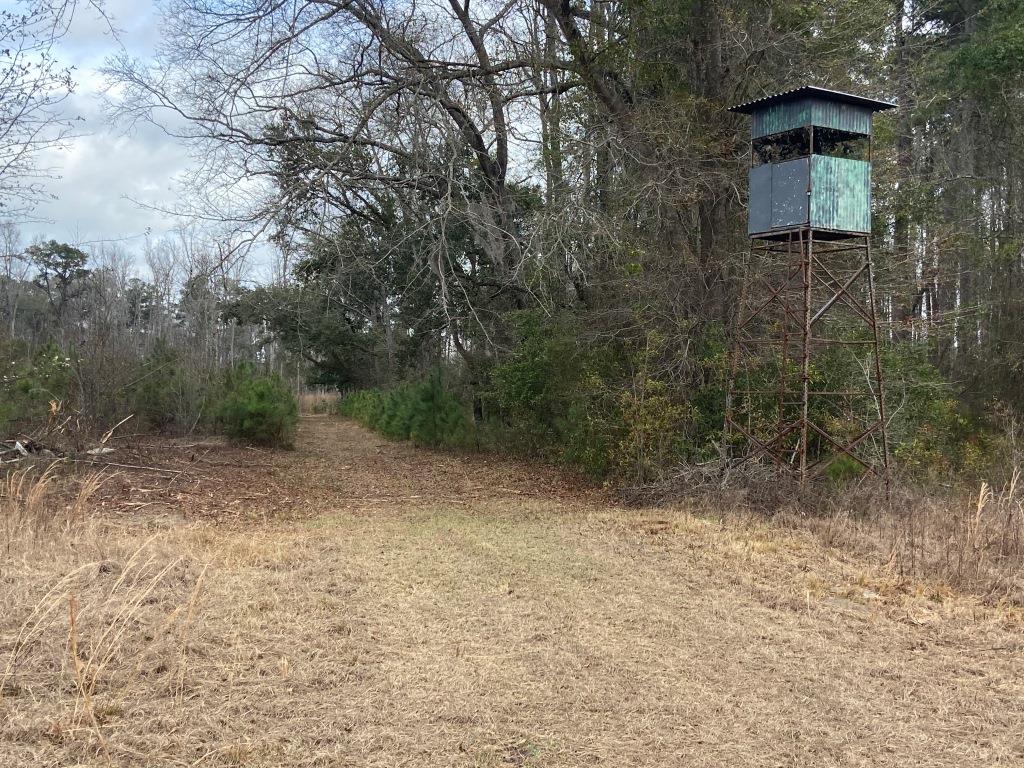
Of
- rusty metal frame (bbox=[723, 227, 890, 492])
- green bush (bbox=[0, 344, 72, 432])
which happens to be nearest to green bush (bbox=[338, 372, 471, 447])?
green bush (bbox=[0, 344, 72, 432])

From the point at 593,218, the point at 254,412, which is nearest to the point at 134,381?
the point at 254,412

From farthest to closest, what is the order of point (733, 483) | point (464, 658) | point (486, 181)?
point (486, 181) < point (733, 483) < point (464, 658)

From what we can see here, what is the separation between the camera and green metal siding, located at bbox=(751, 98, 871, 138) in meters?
8.20

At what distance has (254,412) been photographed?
15039 millimetres

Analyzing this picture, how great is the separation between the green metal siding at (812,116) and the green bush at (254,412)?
10.3m

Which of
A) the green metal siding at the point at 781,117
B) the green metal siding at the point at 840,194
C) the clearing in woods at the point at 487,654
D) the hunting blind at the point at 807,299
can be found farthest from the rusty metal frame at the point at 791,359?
the clearing in woods at the point at 487,654

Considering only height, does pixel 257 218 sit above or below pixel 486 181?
below

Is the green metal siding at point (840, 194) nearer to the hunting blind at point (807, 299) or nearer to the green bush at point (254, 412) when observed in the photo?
the hunting blind at point (807, 299)

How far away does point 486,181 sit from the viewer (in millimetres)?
12984

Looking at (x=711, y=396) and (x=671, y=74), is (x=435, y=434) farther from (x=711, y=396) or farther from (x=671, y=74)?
(x=671, y=74)

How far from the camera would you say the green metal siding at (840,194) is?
320 inches

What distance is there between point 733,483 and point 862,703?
5.37 metres

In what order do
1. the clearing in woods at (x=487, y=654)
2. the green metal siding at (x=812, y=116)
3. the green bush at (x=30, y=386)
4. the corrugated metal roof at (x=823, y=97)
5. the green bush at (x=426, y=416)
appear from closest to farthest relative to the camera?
the clearing in woods at (x=487, y=654), the corrugated metal roof at (x=823, y=97), the green metal siding at (x=812, y=116), the green bush at (x=30, y=386), the green bush at (x=426, y=416)

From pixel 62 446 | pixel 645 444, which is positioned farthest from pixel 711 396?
pixel 62 446
